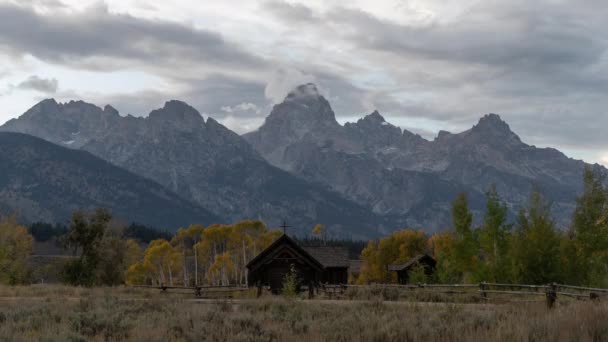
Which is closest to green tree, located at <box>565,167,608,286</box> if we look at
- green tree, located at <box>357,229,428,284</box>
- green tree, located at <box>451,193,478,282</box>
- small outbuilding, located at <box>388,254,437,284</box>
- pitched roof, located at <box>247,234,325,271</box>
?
green tree, located at <box>451,193,478,282</box>

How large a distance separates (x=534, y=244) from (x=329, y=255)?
87.8 ft

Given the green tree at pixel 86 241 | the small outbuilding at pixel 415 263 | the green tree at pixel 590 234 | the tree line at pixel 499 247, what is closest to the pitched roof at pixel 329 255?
the small outbuilding at pixel 415 263

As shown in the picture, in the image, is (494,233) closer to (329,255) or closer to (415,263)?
(415,263)

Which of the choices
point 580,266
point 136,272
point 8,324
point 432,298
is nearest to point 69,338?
point 8,324

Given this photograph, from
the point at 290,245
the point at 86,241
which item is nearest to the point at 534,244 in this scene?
the point at 290,245

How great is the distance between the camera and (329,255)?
6384 centimetres

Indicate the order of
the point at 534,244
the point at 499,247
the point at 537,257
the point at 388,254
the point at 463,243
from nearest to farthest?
the point at 537,257 → the point at 534,244 → the point at 499,247 → the point at 463,243 → the point at 388,254

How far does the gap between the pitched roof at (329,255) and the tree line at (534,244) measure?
35.8ft

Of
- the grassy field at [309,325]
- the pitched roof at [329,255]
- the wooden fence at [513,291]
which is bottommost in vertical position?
the wooden fence at [513,291]

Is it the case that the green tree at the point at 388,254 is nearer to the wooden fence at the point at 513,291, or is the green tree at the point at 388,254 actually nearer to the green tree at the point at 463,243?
the green tree at the point at 463,243

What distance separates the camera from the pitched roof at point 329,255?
204 ft

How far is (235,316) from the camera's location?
1752cm

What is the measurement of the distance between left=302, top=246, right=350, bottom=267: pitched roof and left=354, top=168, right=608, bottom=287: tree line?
10908 millimetres

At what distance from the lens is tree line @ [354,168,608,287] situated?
4056 centimetres
